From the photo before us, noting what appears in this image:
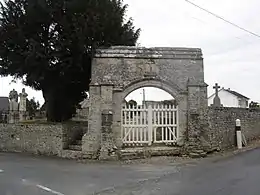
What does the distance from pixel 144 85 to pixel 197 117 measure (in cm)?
291

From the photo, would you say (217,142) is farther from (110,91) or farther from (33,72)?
(33,72)

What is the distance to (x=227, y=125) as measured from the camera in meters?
22.2

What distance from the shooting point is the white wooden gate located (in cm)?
1995

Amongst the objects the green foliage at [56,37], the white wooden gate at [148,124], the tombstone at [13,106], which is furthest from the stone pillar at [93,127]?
the tombstone at [13,106]

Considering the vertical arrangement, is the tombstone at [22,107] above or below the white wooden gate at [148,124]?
above

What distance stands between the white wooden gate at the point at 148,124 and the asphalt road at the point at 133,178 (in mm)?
2771

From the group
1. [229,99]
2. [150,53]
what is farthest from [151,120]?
[229,99]

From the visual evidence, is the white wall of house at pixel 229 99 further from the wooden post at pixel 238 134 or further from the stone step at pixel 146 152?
the stone step at pixel 146 152

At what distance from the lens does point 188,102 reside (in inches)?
793

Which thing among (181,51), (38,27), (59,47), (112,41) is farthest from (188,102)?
(38,27)

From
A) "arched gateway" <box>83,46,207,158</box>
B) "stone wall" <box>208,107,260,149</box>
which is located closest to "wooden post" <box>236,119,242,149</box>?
"stone wall" <box>208,107,260,149</box>

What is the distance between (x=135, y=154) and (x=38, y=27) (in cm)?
877

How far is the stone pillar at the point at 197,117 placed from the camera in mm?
19672

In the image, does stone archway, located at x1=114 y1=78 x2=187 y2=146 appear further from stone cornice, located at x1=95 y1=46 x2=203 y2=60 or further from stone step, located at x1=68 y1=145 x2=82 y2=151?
stone step, located at x1=68 y1=145 x2=82 y2=151
